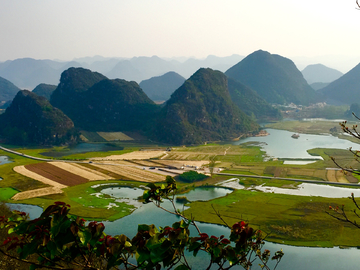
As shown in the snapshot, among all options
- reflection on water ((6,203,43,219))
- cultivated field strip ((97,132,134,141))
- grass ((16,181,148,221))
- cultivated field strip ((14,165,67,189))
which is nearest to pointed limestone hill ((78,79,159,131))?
cultivated field strip ((97,132,134,141))

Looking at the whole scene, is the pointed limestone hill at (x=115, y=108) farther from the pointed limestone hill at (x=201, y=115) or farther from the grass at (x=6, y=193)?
the grass at (x=6, y=193)

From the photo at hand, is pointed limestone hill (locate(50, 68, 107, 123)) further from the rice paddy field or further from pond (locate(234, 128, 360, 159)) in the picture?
pond (locate(234, 128, 360, 159))

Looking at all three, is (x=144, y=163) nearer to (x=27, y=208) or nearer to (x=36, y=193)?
(x=36, y=193)

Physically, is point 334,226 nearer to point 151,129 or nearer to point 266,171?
point 266,171

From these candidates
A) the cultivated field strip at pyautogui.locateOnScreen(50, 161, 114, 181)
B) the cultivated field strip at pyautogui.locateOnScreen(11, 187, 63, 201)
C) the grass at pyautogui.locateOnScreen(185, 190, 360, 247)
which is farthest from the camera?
the cultivated field strip at pyautogui.locateOnScreen(50, 161, 114, 181)

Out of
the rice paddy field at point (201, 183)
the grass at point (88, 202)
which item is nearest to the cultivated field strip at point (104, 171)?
the rice paddy field at point (201, 183)

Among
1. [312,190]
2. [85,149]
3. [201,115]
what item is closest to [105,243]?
[312,190]
